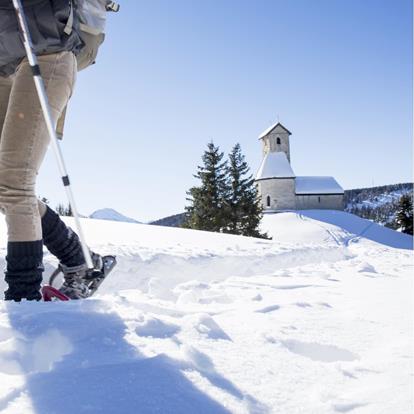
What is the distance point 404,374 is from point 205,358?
0.71m

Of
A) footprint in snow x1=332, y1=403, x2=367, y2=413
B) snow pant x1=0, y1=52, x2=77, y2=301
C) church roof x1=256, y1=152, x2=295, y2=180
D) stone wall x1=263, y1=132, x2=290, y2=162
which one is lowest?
footprint in snow x1=332, y1=403, x2=367, y2=413

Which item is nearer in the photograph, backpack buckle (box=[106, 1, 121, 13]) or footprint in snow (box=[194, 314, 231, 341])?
footprint in snow (box=[194, 314, 231, 341])

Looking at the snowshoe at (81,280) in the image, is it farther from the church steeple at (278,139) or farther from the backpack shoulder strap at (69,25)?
the church steeple at (278,139)

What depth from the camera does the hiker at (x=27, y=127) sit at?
2201 millimetres

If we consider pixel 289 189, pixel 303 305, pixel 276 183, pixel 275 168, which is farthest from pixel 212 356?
pixel 275 168

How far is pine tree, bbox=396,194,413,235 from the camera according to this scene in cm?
4503

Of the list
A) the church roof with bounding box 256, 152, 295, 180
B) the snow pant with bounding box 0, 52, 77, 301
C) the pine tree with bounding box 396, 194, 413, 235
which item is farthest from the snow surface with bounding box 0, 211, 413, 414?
the church roof with bounding box 256, 152, 295, 180

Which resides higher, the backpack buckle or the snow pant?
the backpack buckle

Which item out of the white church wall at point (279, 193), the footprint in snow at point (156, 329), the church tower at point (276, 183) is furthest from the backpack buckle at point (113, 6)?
the white church wall at point (279, 193)

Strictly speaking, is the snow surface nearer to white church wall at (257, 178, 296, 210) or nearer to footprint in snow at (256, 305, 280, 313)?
footprint in snow at (256, 305, 280, 313)

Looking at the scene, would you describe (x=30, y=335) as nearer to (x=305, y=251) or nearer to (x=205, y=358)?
(x=205, y=358)

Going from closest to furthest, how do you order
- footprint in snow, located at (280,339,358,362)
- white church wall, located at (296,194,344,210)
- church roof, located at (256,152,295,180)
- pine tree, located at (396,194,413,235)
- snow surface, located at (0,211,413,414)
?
snow surface, located at (0,211,413,414) < footprint in snow, located at (280,339,358,362) < pine tree, located at (396,194,413,235) < church roof, located at (256,152,295,180) < white church wall, located at (296,194,344,210)

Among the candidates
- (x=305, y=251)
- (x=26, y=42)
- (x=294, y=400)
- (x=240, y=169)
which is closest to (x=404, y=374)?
(x=294, y=400)

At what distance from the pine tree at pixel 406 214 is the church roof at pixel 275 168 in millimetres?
14842
